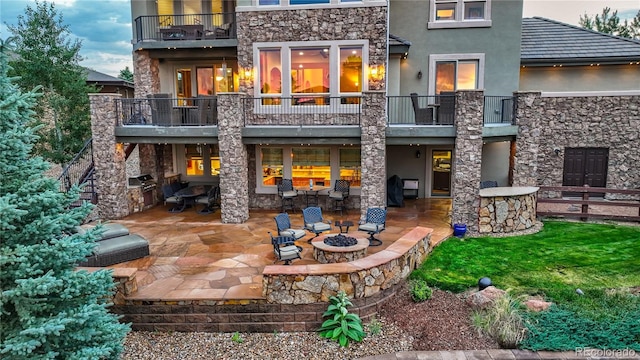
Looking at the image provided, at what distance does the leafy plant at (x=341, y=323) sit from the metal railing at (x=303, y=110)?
295 inches

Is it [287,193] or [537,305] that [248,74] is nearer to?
[287,193]

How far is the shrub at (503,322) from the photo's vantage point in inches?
264

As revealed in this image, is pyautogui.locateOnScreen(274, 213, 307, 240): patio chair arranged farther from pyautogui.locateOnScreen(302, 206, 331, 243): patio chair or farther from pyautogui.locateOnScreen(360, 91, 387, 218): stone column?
pyautogui.locateOnScreen(360, 91, 387, 218): stone column

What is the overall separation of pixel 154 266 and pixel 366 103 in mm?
7254

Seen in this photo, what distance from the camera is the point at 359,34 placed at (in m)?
13.3

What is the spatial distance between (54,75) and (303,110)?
9.64 m

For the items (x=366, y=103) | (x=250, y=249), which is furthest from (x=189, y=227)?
(x=366, y=103)

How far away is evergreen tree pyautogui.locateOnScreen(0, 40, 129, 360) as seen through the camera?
167 inches

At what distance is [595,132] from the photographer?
Answer: 608 inches

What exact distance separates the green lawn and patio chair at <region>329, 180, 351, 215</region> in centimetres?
394

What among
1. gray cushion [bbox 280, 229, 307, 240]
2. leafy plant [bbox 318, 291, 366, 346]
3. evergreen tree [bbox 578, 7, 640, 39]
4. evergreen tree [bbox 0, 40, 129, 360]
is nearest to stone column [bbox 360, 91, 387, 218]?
gray cushion [bbox 280, 229, 307, 240]

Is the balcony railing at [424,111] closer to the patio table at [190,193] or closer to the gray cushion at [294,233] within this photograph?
the gray cushion at [294,233]

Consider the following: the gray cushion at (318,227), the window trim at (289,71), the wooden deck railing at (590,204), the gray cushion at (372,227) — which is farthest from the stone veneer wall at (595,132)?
the gray cushion at (318,227)

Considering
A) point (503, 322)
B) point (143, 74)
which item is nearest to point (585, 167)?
point (503, 322)
